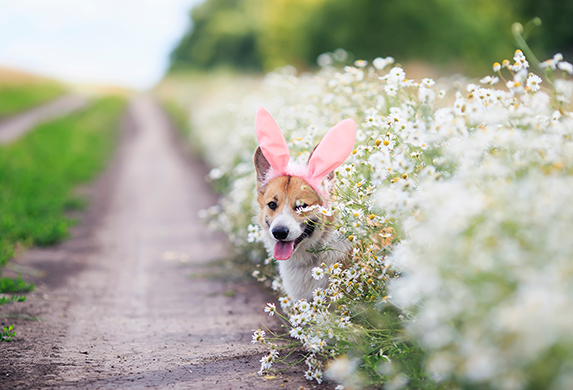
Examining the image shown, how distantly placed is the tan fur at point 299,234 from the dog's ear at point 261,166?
0.61 feet

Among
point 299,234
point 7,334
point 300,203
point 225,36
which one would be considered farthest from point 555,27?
point 225,36

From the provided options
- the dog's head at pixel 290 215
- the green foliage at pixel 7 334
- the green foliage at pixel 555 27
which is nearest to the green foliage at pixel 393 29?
the green foliage at pixel 555 27

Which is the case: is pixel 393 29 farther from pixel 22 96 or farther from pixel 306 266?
pixel 22 96

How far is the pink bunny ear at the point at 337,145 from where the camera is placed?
3.42m

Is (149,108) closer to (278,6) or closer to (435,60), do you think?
(278,6)

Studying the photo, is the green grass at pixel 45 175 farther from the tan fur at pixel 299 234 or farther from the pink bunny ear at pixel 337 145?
the pink bunny ear at pixel 337 145

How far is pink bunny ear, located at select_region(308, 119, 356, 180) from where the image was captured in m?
3.42

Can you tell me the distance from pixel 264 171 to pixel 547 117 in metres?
2.20

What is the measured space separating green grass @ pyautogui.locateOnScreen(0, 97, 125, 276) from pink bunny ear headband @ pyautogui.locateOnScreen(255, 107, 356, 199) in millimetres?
3617

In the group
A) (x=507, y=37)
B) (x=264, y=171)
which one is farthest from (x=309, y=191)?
(x=507, y=37)

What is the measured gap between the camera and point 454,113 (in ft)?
8.70

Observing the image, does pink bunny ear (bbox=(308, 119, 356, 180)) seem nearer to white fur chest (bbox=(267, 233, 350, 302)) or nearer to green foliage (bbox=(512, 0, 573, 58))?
white fur chest (bbox=(267, 233, 350, 302))

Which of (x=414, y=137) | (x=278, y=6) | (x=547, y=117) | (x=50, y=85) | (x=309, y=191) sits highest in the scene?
(x=50, y=85)

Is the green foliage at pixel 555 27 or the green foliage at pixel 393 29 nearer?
the green foliage at pixel 555 27
